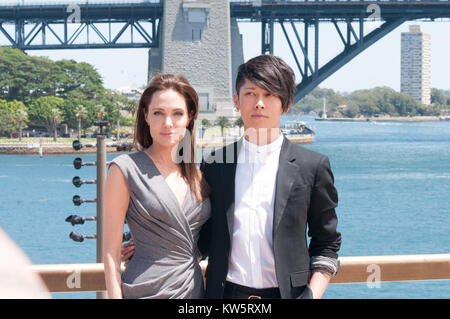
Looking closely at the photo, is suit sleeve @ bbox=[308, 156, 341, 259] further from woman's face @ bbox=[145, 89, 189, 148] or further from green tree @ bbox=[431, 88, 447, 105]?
green tree @ bbox=[431, 88, 447, 105]

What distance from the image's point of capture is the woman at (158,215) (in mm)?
1304

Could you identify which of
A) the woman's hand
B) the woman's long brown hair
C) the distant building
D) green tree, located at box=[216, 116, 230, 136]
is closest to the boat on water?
green tree, located at box=[216, 116, 230, 136]

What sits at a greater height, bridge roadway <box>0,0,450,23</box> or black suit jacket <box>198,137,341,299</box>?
bridge roadway <box>0,0,450,23</box>

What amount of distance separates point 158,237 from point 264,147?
0.95 feet

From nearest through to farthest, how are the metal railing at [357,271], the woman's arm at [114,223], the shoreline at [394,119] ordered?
the woman's arm at [114,223], the metal railing at [357,271], the shoreline at [394,119]

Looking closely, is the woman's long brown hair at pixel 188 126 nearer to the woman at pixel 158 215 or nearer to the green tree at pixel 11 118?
the woman at pixel 158 215

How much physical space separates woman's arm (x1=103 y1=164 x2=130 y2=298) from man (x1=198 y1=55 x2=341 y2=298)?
0.60ft

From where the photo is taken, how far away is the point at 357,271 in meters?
1.59

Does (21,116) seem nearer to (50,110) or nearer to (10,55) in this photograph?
(50,110)

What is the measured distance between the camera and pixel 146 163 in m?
1.37

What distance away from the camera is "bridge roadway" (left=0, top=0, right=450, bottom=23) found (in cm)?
2659

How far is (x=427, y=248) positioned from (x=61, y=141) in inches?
1034

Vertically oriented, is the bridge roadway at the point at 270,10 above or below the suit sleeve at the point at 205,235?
above

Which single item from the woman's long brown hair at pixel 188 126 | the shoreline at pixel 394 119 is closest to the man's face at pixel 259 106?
the woman's long brown hair at pixel 188 126
